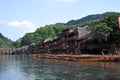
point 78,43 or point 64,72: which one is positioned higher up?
point 78,43

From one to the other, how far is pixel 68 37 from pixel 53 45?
3927cm

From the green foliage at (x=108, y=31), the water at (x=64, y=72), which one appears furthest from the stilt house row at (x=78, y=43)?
the water at (x=64, y=72)

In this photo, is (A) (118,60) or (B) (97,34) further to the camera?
(B) (97,34)

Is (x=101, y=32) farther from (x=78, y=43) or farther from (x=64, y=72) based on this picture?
(x=64, y=72)

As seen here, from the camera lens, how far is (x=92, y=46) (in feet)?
347

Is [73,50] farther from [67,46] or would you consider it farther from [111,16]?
[111,16]

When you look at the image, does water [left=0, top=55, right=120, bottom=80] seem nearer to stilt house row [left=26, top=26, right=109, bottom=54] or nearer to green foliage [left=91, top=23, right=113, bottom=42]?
green foliage [left=91, top=23, right=113, bottom=42]

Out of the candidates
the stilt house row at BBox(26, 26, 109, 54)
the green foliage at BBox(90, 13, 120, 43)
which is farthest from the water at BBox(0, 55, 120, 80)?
the stilt house row at BBox(26, 26, 109, 54)

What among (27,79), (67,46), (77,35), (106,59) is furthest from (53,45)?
(27,79)

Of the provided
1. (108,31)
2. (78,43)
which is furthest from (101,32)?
(78,43)

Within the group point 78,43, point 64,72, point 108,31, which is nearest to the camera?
point 64,72

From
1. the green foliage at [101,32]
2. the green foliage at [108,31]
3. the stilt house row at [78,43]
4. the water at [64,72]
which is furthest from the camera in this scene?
the stilt house row at [78,43]

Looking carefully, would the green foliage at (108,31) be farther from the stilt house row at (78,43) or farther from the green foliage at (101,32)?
the stilt house row at (78,43)

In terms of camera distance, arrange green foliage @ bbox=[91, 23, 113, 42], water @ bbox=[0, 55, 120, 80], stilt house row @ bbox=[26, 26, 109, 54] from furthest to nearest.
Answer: stilt house row @ bbox=[26, 26, 109, 54] → green foliage @ bbox=[91, 23, 113, 42] → water @ bbox=[0, 55, 120, 80]
